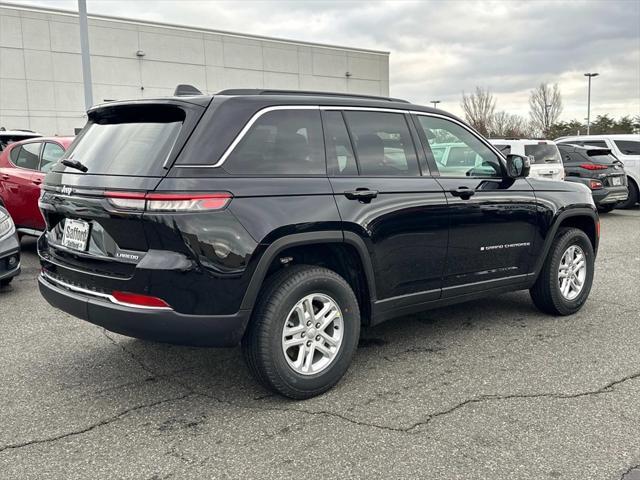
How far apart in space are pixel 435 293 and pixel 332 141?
1.33m

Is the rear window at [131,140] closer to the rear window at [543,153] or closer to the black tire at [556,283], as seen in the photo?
the black tire at [556,283]

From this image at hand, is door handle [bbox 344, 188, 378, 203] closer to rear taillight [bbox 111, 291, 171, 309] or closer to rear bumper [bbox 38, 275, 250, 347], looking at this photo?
rear bumper [bbox 38, 275, 250, 347]

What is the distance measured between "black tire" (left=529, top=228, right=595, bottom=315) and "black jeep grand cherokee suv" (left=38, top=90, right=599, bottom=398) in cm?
86

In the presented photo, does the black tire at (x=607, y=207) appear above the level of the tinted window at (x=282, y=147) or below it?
below

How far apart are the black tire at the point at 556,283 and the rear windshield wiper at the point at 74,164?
371 cm

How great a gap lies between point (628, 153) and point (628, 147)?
5.9 inches

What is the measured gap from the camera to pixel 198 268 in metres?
3.27

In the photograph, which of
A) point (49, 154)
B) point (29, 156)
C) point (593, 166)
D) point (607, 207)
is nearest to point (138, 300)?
point (49, 154)

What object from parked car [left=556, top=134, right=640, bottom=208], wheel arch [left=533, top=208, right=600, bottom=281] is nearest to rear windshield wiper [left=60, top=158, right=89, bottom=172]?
wheel arch [left=533, top=208, right=600, bottom=281]

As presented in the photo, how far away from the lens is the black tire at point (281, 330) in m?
3.49

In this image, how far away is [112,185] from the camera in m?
3.44

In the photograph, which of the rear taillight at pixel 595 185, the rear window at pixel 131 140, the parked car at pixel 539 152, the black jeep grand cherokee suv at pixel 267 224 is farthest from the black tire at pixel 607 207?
the rear window at pixel 131 140

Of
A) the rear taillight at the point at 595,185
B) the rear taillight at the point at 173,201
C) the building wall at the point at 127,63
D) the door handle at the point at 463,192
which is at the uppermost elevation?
the building wall at the point at 127,63

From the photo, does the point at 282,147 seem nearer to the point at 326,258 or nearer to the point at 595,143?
the point at 326,258
